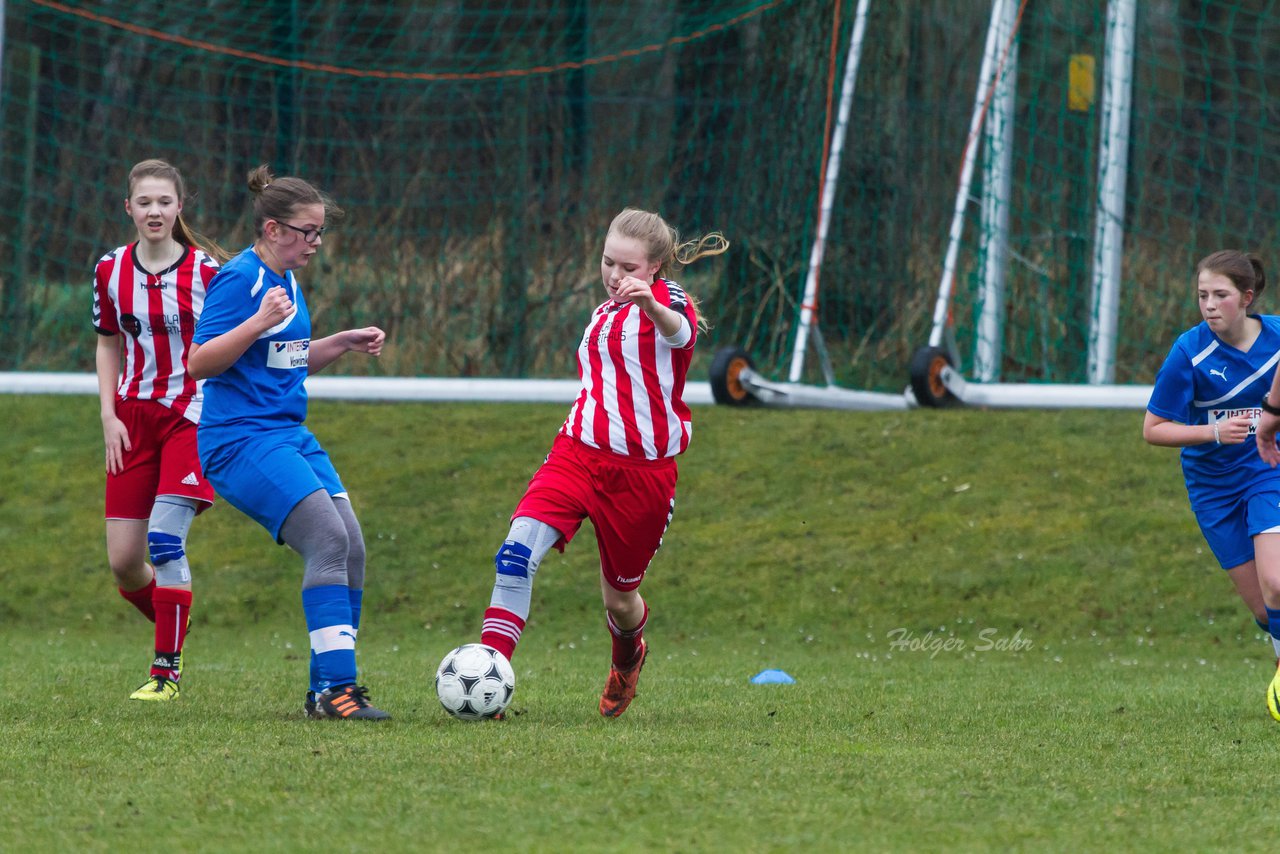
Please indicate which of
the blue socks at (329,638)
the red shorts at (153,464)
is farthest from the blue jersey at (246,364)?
the red shorts at (153,464)

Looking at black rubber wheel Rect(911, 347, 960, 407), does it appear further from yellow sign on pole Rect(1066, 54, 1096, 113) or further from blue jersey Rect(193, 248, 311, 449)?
blue jersey Rect(193, 248, 311, 449)

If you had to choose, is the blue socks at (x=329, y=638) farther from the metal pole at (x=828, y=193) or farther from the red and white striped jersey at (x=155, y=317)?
the metal pole at (x=828, y=193)

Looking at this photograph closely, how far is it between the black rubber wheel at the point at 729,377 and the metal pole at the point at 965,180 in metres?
1.27

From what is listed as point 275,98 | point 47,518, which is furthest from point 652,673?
point 275,98

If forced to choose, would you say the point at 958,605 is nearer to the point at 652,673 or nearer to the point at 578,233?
the point at 652,673

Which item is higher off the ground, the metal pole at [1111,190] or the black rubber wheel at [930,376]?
the metal pole at [1111,190]

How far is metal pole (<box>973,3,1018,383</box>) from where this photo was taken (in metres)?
11.2

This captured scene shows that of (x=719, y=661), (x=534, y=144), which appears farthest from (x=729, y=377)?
(x=719, y=661)

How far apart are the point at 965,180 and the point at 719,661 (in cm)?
463

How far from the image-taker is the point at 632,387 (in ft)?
17.9

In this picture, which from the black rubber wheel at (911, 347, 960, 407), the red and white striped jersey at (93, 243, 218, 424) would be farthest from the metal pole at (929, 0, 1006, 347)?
the red and white striped jersey at (93, 243, 218, 424)

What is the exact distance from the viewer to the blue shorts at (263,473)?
531 cm

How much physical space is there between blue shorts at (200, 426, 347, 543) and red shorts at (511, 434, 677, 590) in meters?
0.70

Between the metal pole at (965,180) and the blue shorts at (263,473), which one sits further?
the metal pole at (965,180)
